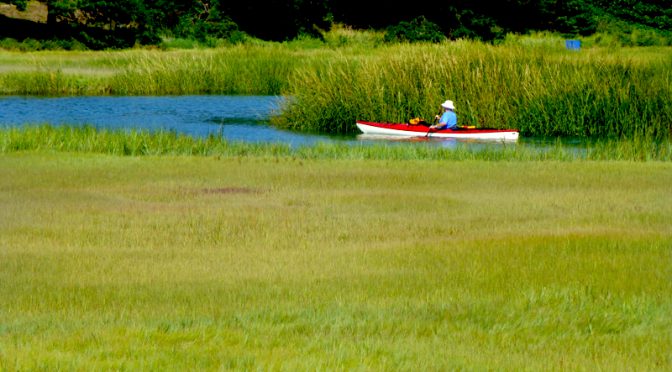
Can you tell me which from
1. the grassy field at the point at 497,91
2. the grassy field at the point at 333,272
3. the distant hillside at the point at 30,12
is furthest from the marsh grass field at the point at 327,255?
the distant hillside at the point at 30,12

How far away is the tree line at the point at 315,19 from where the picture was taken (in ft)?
208

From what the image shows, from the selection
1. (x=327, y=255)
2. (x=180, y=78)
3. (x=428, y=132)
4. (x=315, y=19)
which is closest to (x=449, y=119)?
(x=428, y=132)

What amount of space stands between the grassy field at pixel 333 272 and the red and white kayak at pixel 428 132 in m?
9.18

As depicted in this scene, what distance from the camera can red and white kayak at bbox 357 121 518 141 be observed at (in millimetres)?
27578

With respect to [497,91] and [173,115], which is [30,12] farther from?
[497,91]

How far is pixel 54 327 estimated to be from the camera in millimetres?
8086

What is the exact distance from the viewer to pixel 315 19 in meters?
74.5

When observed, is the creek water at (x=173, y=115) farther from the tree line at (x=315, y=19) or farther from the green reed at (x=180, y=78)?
the tree line at (x=315, y=19)

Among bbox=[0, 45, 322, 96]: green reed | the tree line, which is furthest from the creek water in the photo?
the tree line

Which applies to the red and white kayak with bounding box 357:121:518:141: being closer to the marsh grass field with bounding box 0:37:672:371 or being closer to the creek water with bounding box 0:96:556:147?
the creek water with bounding box 0:96:556:147

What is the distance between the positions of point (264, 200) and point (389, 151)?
7.54 metres

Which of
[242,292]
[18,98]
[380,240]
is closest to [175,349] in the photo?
[242,292]

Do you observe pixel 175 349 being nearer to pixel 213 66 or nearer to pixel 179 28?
pixel 213 66

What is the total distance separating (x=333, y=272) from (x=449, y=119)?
18.1 metres
